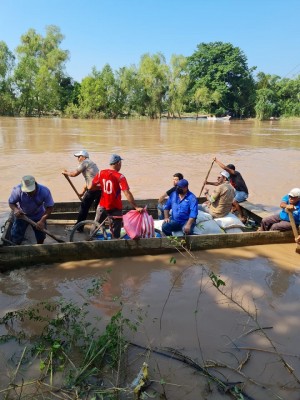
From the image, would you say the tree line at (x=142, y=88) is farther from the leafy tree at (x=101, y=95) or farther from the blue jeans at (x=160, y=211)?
the blue jeans at (x=160, y=211)

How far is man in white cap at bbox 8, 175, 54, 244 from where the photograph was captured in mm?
4879

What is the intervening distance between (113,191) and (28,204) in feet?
4.23

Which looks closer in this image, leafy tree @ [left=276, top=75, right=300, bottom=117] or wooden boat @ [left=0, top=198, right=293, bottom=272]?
wooden boat @ [left=0, top=198, right=293, bottom=272]

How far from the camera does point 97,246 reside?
521cm

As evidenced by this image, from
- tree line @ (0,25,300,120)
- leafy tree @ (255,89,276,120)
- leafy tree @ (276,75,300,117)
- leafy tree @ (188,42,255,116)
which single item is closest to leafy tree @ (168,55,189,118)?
tree line @ (0,25,300,120)

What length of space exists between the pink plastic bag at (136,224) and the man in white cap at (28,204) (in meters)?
1.19

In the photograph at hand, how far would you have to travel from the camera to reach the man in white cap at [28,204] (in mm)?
4879

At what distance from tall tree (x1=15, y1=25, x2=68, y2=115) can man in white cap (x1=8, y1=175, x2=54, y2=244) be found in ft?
173

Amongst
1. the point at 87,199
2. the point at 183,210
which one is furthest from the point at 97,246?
the point at 183,210

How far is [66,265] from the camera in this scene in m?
5.11

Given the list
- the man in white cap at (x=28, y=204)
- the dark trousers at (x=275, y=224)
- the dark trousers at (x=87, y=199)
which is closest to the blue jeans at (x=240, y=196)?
the dark trousers at (x=275, y=224)

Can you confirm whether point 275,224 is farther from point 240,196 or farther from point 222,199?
point 240,196

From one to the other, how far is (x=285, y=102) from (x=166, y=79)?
2525cm

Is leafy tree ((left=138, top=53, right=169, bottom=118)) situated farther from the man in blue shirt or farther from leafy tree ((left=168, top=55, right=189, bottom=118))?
the man in blue shirt
